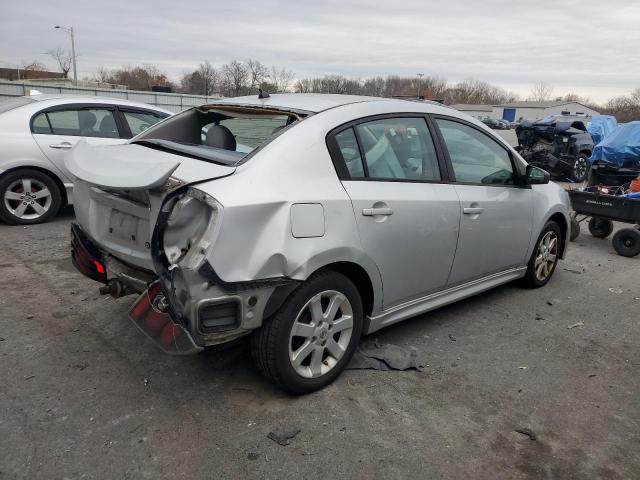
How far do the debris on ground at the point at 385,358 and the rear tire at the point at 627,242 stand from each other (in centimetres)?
451

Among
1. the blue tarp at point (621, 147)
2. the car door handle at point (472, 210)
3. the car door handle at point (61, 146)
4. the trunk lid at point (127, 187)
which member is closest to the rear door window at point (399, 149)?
the car door handle at point (472, 210)

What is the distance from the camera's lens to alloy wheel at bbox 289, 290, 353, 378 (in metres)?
2.85

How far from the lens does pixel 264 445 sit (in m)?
2.56

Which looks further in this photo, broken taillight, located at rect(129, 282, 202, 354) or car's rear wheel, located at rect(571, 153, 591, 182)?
car's rear wheel, located at rect(571, 153, 591, 182)

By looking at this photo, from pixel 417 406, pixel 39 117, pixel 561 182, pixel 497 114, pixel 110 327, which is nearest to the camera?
pixel 417 406

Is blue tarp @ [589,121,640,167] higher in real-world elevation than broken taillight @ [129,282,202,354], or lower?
higher

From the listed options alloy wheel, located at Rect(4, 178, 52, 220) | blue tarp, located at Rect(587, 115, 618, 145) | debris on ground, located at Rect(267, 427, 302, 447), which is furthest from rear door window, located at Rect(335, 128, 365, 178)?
blue tarp, located at Rect(587, 115, 618, 145)

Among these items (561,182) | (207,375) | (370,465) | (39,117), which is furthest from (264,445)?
(561,182)

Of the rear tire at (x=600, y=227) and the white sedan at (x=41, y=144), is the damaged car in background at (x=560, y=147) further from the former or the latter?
the white sedan at (x=41, y=144)

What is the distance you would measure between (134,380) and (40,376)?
22.0 inches

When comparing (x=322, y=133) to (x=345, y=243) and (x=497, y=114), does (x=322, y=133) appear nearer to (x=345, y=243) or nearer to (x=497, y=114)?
(x=345, y=243)

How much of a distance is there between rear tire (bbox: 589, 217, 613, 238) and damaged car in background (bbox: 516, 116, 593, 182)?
6.25m

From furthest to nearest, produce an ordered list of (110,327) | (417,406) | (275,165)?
(110,327) → (417,406) → (275,165)

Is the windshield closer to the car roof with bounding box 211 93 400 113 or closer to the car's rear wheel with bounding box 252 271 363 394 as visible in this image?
the car roof with bounding box 211 93 400 113
